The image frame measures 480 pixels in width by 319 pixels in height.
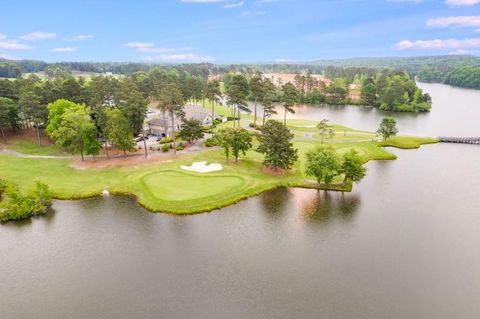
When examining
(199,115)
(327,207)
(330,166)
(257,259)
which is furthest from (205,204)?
(199,115)

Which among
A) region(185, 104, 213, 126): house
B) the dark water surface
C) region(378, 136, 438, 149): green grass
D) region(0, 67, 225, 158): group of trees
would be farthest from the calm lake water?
the dark water surface

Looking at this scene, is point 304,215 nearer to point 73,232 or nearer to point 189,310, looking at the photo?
point 189,310

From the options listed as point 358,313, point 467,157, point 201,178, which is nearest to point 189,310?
point 358,313

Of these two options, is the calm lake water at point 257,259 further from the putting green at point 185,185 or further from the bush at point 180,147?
the bush at point 180,147

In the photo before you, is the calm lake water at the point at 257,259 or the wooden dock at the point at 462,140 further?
the wooden dock at the point at 462,140

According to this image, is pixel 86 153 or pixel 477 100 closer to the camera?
pixel 86 153

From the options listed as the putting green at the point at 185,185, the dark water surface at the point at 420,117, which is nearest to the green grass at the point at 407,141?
the dark water surface at the point at 420,117

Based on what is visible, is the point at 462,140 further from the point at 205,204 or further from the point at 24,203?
the point at 24,203
